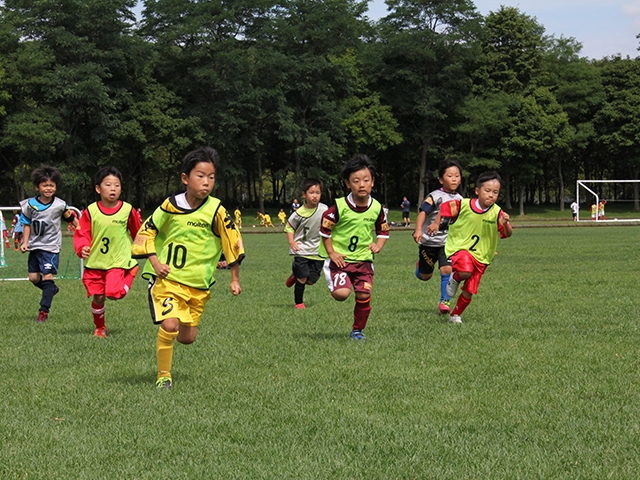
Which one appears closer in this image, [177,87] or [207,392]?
[207,392]

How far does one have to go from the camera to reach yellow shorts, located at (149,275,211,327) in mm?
6297

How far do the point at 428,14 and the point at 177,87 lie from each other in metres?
20.3

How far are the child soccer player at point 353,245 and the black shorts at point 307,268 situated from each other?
2.88m

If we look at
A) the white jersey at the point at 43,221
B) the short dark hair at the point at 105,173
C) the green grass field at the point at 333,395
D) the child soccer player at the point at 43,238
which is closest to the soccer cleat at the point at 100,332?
the green grass field at the point at 333,395

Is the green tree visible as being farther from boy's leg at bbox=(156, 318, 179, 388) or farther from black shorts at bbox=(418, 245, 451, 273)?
boy's leg at bbox=(156, 318, 179, 388)

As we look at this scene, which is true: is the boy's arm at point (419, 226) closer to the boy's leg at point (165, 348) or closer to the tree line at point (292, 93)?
the boy's leg at point (165, 348)

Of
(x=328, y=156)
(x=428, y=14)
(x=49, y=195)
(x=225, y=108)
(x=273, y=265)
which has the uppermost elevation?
(x=428, y=14)

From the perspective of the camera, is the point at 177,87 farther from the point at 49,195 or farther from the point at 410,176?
the point at 49,195

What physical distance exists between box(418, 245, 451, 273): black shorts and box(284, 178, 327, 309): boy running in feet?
5.20

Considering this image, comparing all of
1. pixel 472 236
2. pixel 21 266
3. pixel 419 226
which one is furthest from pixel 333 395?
pixel 21 266

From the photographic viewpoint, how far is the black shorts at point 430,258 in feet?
35.8

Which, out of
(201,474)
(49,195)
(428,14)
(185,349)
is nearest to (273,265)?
(49,195)

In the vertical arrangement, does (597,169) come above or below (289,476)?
above

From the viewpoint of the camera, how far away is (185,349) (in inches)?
318
